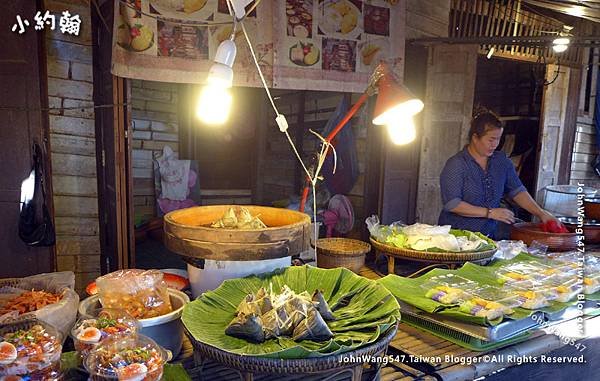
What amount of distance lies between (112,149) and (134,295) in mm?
2099

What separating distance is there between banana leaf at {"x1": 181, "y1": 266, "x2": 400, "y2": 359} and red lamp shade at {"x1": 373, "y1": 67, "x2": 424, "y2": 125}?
2.83ft

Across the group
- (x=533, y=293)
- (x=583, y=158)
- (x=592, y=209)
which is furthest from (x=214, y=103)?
(x=583, y=158)

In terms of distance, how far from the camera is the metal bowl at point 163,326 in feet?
5.16

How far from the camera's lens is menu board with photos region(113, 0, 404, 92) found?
10.3ft

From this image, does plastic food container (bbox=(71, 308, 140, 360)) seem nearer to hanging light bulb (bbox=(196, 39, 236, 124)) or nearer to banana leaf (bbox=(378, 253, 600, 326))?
hanging light bulb (bbox=(196, 39, 236, 124))

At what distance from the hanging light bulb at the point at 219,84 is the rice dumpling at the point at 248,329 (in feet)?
3.38

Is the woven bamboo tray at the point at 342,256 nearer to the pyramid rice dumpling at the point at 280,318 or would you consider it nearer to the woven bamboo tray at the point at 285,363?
the pyramid rice dumpling at the point at 280,318

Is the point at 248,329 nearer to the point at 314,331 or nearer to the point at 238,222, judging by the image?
the point at 314,331

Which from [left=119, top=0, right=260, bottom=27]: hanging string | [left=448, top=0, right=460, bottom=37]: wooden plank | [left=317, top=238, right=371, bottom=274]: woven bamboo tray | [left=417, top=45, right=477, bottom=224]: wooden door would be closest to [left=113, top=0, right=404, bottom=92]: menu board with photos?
[left=119, top=0, right=260, bottom=27]: hanging string

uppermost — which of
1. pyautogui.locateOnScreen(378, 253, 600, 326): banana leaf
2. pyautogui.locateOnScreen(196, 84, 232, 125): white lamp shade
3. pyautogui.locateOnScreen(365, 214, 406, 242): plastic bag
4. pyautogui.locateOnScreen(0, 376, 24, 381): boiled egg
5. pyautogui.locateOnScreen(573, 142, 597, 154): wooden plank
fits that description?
pyautogui.locateOnScreen(196, 84, 232, 125): white lamp shade

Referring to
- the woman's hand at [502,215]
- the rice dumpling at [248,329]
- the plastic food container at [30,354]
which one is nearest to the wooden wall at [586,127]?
the woman's hand at [502,215]

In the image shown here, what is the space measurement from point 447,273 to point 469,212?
1297mm

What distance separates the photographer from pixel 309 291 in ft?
6.40

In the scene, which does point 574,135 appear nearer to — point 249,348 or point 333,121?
point 333,121
